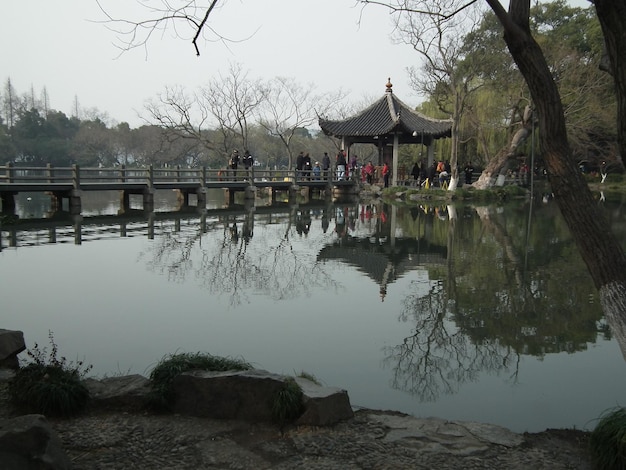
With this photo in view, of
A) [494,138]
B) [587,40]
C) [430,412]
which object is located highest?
[587,40]

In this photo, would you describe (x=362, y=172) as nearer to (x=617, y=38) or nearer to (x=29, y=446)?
(x=617, y=38)

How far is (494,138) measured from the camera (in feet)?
103

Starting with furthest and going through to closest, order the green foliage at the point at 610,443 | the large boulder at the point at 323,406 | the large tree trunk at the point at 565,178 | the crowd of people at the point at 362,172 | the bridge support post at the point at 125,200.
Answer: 1. the crowd of people at the point at 362,172
2. the bridge support post at the point at 125,200
3. the large boulder at the point at 323,406
4. the large tree trunk at the point at 565,178
5. the green foliage at the point at 610,443

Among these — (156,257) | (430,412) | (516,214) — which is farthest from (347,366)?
(516,214)

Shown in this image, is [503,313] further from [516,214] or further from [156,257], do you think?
[516,214]

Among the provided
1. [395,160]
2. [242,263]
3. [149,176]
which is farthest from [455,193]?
[242,263]

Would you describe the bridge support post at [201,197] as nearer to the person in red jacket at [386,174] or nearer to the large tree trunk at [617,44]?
the person in red jacket at [386,174]

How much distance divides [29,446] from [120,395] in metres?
1.19

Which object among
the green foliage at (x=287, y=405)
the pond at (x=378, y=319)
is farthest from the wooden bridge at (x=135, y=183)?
the green foliage at (x=287, y=405)

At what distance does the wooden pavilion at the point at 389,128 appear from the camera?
2617 cm

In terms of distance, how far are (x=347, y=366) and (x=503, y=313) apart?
2.50 m

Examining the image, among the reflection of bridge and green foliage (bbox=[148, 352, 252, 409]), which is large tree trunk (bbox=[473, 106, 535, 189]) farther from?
green foliage (bbox=[148, 352, 252, 409])

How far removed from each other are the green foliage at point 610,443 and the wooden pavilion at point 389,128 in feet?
76.1

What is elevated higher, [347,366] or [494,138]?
[494,138]
